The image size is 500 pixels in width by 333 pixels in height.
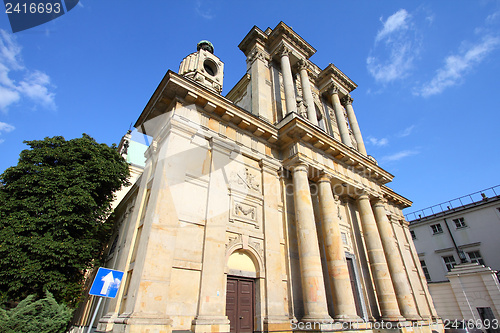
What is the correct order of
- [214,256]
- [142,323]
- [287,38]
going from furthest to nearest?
[287,38] → [214,256] → [142,323]

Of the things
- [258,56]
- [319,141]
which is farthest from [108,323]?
[258,56]

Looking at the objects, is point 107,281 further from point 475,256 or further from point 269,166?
point 475,256

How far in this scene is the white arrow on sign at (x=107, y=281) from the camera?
659 centimetres

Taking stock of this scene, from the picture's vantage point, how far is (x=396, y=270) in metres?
14.6

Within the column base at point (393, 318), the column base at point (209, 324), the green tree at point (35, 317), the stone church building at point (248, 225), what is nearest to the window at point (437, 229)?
the stone church building at point (248, 225)

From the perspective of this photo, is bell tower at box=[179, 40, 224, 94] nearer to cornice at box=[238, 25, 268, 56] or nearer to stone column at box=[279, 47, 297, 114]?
stone column at box=[279, 47, 297, 114]

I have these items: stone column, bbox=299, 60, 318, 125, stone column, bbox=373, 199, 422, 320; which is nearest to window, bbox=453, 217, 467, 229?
stone column, bbox=373, 199, 422, 320

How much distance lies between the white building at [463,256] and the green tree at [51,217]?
29.4 meters

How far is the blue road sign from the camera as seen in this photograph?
652 centimetres

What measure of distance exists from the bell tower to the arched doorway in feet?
28.3

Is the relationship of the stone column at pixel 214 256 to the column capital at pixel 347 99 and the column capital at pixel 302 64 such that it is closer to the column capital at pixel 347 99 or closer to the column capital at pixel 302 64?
the column capital at pixel 302 64

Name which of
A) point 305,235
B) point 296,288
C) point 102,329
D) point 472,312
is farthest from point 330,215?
point 472,312

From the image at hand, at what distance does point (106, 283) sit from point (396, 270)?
48.7 feet

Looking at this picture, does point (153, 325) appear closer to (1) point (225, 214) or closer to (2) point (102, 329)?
(2) point (102, 329)
